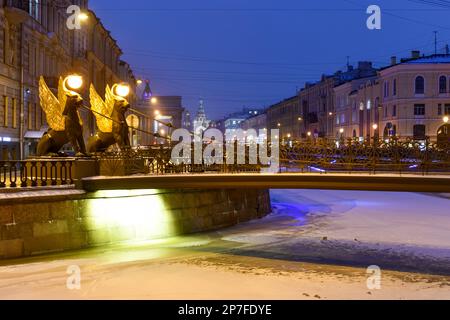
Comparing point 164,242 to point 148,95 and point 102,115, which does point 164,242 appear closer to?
point 102,115

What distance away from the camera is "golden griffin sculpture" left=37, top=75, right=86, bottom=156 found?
762 inches


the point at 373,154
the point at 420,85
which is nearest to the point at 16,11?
the point at 373,154

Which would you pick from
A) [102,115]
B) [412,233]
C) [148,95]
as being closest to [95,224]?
[102,115]

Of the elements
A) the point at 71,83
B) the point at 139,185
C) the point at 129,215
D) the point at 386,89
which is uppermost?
the point at 386,89

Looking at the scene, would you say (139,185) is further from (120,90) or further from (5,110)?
(5,110)

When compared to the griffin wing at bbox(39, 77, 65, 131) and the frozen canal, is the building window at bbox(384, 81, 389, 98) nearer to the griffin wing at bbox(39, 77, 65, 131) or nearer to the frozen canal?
the frozen canal

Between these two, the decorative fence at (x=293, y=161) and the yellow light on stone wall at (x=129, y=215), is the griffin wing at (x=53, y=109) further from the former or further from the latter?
the yellow light on stone wall at (x=129, y=215)

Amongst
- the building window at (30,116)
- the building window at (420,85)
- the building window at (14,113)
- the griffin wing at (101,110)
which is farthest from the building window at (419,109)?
the griffin wing at (101,110)

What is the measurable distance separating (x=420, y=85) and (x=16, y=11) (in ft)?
141

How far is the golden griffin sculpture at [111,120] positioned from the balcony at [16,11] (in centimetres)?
1056

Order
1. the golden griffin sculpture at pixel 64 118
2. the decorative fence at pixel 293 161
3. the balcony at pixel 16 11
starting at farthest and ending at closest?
1. the balcony at pixel 16 11
2. the golden griffin sculpture at pixel 64 118
3. the decorative fence at pixel 293 161

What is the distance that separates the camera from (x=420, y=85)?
197ft

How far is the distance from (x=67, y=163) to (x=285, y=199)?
19.4 metres

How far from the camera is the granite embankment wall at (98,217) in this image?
16031 mm
